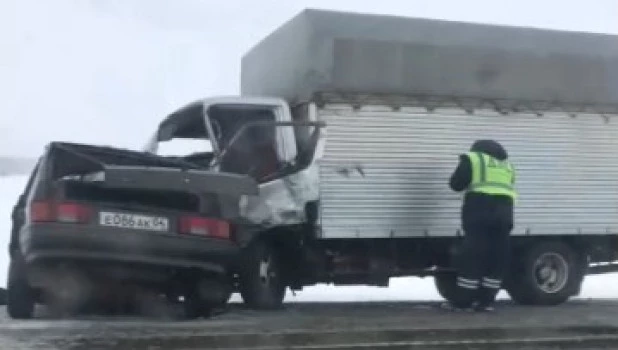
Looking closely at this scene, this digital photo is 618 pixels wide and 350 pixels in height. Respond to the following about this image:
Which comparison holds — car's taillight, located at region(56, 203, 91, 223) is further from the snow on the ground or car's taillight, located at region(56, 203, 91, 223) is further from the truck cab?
the snow on the ground

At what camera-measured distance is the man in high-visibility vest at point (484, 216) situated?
35.1 feet

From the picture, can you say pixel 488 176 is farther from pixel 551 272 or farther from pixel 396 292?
pixel 396 292

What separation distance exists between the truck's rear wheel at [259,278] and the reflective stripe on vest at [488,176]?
2.11 m

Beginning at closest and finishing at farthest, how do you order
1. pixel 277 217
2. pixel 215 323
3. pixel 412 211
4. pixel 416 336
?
pixel 416 336, pixel 215 323, pixel 277 217, pixel 412 211

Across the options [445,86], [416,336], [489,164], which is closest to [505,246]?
[489,164]

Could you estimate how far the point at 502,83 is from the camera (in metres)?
11.6

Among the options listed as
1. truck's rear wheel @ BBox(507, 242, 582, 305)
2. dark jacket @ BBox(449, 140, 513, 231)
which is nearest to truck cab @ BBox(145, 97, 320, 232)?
dark jacket @ BBox(449, 140, 513, 231)

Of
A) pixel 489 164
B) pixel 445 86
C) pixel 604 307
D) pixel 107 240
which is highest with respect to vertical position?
pixel 445 86

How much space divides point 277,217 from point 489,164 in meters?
2.16

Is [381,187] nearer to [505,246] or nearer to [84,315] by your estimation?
[505,246]

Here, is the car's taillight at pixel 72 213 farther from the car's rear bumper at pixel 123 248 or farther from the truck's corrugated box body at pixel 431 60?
the truck's corrugated box body at pixel 431 60

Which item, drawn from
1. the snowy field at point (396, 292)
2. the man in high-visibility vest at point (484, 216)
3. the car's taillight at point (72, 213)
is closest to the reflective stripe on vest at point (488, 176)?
the man in high-visibility vest at point (484, 216)

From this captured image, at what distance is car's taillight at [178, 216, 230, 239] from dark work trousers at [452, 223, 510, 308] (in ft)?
9.28

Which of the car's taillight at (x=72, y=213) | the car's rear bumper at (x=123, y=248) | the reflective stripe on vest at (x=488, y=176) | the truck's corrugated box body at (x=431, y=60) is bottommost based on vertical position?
the car's rear bumper at (x=123, y=248)
